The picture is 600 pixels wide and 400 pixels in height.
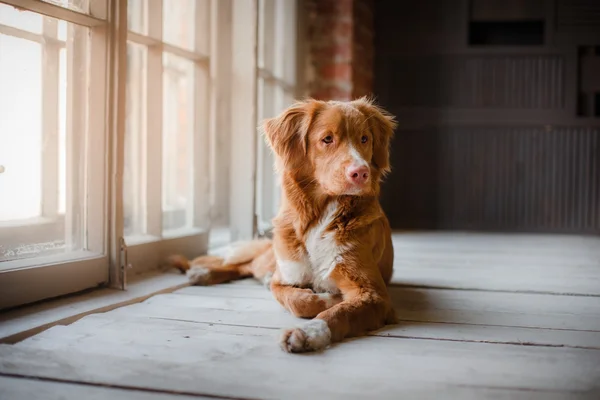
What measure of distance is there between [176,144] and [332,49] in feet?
5.89

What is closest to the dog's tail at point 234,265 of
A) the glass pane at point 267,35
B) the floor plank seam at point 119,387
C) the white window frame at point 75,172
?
the white window frame at point 75,172

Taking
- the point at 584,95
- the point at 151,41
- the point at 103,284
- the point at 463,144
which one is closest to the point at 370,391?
the point at 103,284

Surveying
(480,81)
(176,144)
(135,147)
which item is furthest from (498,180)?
(135,147)

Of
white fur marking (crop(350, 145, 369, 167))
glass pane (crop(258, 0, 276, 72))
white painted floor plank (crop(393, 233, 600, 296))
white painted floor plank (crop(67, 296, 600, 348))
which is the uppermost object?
glass pane (crop(258, 0, 276, 72))

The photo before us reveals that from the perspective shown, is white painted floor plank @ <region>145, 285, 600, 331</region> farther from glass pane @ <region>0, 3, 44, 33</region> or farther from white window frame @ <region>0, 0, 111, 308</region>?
glass pane @ <region>0, 3, 44, 33</region>

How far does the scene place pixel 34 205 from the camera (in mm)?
2244

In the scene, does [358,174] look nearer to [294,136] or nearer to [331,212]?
[331,212]

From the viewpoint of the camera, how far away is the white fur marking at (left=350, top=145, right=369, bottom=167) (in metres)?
2.02

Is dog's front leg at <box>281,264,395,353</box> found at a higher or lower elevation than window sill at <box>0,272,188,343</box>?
higher

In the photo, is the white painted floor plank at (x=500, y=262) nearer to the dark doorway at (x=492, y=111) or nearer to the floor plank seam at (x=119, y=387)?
the dark doorway at (x=492, y=111)

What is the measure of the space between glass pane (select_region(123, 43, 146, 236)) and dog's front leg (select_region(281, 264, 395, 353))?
4.20 ft

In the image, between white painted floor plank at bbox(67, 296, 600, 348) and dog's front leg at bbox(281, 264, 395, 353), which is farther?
white painted floor plank at bbox(67, 296, 600, 348)

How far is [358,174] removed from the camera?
2.01 meters

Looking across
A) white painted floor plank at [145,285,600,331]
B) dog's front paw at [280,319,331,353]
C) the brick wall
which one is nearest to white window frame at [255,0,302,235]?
the brick wall
